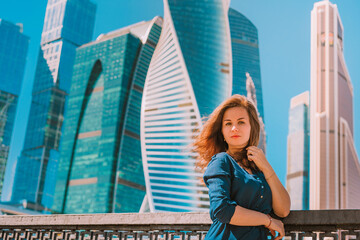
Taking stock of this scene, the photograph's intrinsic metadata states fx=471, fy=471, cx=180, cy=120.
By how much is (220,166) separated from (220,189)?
0.40ft

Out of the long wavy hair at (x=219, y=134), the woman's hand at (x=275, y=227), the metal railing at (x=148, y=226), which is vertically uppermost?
the long wavy hair at (x=219, y=134)

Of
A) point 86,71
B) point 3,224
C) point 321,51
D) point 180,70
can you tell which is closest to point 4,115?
point 86,71

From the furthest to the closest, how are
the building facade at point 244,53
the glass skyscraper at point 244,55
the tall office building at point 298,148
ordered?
the tall office building at point 298,148, the building facade at point 244,53, the glass skyscraper at point 244,55

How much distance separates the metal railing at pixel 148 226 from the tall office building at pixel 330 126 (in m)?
82.0

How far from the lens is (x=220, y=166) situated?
213 centimetres

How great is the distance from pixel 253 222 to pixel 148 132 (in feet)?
211

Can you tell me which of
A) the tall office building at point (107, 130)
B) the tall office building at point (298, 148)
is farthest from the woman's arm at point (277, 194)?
the tall office building at point (298, 148)

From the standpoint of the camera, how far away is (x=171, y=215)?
3.02 metres

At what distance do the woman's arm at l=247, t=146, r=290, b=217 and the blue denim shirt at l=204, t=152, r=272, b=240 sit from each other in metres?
0.03

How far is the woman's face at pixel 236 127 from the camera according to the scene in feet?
7.64

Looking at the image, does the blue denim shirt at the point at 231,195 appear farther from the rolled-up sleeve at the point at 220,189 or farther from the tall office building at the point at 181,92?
the tall office building at the point at 181,92

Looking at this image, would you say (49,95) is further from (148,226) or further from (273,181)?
(273,181)

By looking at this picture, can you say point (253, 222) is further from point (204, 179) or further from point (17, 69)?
point (17, 69)

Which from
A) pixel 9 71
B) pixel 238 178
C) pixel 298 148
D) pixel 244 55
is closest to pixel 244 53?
pixel 244 55
